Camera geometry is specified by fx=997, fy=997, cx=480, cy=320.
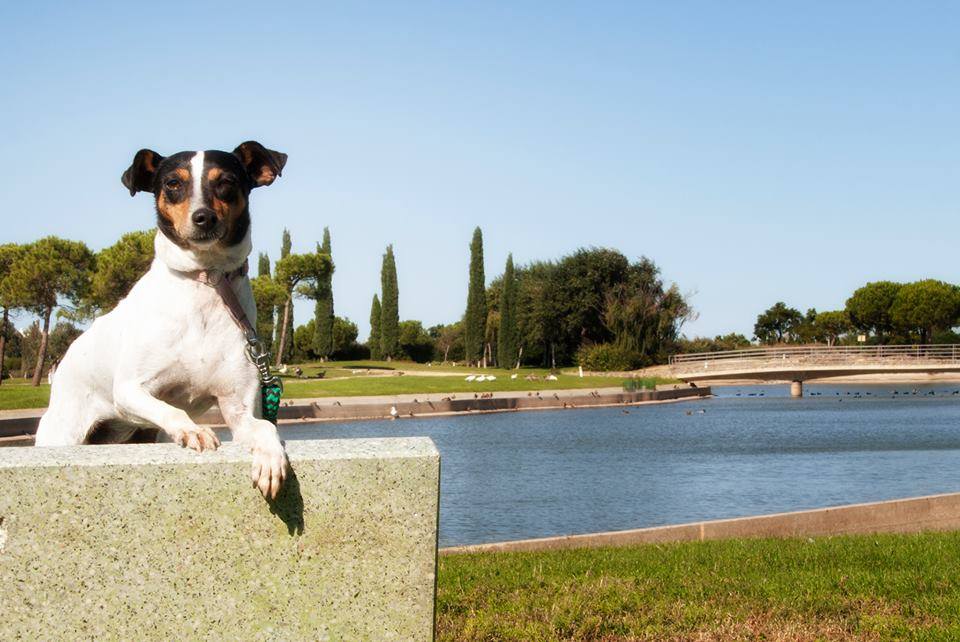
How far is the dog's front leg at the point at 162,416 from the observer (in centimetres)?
296

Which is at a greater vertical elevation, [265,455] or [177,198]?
[177,198]

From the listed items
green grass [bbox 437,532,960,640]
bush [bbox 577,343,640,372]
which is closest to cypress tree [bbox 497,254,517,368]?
bush [bbox 577,343,640,372]

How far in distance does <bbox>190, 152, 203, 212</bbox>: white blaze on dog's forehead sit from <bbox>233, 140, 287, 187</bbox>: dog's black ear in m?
0.22

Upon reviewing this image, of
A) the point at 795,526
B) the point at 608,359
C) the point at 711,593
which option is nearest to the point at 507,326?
the point at 608,359

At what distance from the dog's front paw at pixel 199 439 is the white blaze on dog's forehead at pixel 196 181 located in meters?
0.75

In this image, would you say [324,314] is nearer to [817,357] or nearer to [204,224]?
[817,357]

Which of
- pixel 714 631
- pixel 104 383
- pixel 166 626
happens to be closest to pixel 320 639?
pixel 166 626

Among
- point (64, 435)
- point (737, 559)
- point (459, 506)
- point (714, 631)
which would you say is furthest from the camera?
point (459, 506)

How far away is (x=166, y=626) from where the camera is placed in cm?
294

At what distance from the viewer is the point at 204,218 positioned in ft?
10.7

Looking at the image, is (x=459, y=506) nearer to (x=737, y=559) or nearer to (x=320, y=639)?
(x=737, y=559)

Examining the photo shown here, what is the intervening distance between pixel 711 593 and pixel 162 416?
4.34m

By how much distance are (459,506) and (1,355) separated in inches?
1622

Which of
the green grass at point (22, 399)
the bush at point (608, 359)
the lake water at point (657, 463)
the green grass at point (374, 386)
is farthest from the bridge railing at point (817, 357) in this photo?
the green grass at point (22, 399)
